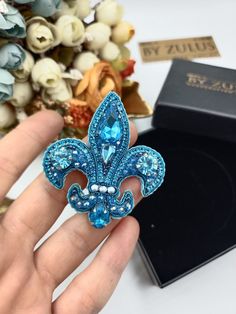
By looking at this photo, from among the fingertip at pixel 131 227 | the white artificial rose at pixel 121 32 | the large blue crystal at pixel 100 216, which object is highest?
the white artificial rose at pixel 121 32

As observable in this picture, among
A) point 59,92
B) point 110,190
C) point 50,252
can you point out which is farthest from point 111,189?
point 59,92

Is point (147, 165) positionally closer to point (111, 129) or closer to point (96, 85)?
point (111, 129)

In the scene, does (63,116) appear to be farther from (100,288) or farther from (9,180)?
(100,288)

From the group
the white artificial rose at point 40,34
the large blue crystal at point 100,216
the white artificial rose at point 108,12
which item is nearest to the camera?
the large blue crystal at point 100,216

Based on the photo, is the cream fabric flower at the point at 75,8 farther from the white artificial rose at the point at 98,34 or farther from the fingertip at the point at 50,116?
the fingertip at the point at 50,116

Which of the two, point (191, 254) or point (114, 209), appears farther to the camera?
point (191, 254)

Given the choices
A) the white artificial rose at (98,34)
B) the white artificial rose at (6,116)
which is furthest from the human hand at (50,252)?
the white artificial rose at (98,34)

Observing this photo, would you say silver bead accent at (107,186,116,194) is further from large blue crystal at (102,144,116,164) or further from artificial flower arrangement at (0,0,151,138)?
artificial flower arrangement at (0,0,151,138)

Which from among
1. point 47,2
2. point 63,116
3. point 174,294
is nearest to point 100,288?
point 174,294
